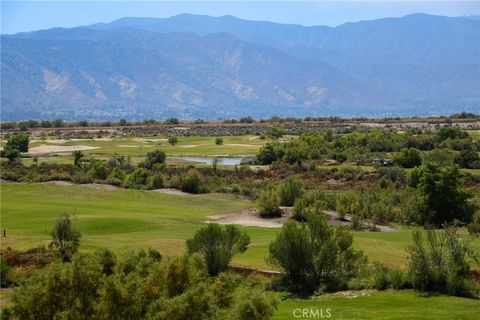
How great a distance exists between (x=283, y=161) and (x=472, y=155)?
23.4m

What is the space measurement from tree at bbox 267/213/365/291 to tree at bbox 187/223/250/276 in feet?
7.52

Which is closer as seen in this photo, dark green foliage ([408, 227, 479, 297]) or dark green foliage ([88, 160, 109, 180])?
dark green foliage ([408, 227, 479, 297])

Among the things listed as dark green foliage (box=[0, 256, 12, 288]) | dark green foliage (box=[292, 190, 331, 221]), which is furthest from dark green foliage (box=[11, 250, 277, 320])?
dark green foliage (box=[292, 190, 331, 221])

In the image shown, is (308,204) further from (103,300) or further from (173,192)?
(103,300)

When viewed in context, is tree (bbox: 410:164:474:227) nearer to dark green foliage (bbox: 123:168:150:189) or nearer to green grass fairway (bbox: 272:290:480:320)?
green grass fairway (bbox: 272:290:480:320)

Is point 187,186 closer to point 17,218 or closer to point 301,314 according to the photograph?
point 17,218

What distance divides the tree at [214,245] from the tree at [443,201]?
2297cm

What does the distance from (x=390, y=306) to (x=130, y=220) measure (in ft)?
79.1

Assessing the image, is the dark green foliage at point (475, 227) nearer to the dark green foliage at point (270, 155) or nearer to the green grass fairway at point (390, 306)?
the green grass fairway at point (390, 306)

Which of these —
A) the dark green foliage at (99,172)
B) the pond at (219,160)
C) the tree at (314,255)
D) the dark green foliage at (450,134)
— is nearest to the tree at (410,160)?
the pond at (219,160)

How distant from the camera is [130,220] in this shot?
45969 millimetres

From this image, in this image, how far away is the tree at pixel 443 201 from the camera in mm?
51250

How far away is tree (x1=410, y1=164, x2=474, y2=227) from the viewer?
168 ft

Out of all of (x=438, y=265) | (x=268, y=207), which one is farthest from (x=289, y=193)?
(x=438, y=265)
